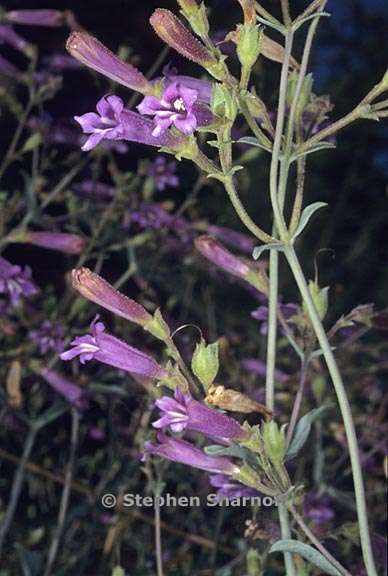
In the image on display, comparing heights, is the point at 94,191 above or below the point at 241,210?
above

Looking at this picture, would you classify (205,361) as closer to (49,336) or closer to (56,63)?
(49,336)

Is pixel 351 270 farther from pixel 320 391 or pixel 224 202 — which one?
pixel 320 391


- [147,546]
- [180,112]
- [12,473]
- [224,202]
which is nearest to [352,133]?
[224,202]

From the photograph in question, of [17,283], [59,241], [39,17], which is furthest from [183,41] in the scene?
[39,17]

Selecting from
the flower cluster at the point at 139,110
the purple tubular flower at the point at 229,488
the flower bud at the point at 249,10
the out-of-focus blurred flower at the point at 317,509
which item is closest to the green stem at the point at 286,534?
the purple tubular flower at the point at 229,488

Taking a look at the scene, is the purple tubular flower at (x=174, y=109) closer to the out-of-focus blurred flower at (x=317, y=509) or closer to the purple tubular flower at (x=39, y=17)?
the out-of-focus blurred flower at (x=317, y=509)

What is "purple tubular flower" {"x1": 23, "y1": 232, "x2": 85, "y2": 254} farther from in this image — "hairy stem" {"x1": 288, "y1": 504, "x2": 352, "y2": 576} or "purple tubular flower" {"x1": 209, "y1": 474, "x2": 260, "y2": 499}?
"hairy stem" {"x1": 288, "y1": 504, "x2": 352, "y2": 576}
